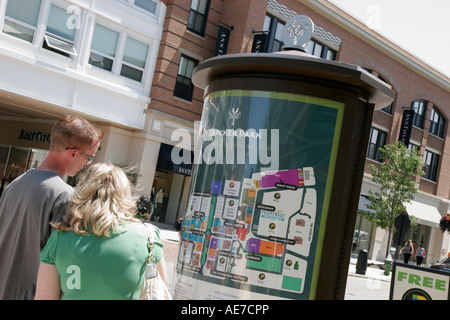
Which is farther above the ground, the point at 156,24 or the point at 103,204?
the point at 156,24

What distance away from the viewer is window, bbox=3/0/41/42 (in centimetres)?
1814

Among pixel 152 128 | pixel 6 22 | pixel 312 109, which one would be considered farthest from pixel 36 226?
pixel 152 128

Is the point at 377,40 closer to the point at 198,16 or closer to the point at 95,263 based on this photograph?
the point at 198,16

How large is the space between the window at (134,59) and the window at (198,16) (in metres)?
2.67

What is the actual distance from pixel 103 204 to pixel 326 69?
2.47 meters

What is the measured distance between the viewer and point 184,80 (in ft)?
77.8

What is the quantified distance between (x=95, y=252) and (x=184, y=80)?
70.8 ft

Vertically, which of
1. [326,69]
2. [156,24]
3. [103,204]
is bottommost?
[103,204]

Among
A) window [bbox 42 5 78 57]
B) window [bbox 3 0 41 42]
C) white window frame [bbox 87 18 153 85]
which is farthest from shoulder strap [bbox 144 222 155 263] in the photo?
white window frame [bbox 87 18 153 85]

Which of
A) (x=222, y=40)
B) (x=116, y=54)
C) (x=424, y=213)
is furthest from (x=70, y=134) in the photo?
(x=424, y=213)

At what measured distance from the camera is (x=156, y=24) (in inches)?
883

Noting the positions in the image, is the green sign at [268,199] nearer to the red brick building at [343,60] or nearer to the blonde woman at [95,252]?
the blonde woman at [95,252]
